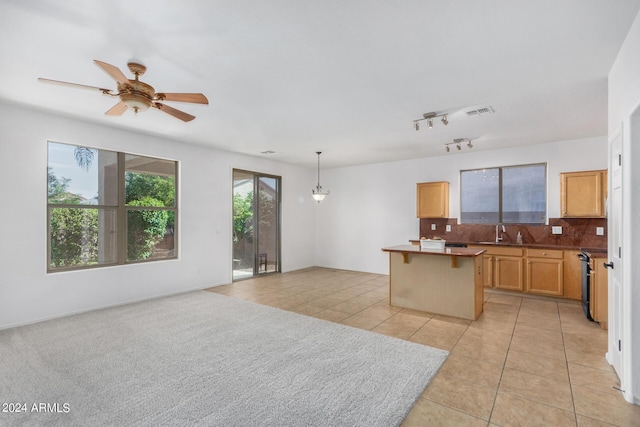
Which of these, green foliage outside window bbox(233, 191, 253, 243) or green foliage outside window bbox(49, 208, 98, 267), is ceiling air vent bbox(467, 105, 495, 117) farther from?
green foliage outside window bbox(49, 208, 98, 267)

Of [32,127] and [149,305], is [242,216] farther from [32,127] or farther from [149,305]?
[32,127]

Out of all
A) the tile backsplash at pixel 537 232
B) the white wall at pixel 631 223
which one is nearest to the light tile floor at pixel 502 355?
the white wall at pixel 631 223

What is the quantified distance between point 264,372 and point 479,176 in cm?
562

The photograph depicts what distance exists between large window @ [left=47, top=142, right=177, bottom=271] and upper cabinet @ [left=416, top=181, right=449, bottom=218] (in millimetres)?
4911

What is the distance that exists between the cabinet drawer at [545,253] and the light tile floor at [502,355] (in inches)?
29.0

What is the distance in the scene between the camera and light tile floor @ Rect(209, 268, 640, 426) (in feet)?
7.21

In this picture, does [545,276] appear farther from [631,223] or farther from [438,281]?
[631,223]

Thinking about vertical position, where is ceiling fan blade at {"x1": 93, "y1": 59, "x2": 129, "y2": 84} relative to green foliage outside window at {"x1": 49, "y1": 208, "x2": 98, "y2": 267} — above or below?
above

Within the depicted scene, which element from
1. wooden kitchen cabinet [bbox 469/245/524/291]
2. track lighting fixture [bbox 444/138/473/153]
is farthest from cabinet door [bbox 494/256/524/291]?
track lighting fixture [bbox 444/138/473/153]

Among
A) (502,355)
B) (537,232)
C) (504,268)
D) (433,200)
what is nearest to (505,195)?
(537,232)

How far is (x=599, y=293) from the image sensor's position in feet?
12.6

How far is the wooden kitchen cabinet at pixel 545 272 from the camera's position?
16.5ft

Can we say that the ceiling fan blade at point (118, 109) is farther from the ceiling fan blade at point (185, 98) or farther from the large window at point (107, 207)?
the large window at point (107, 207)

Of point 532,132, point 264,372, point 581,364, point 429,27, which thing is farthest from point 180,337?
point 532,132
